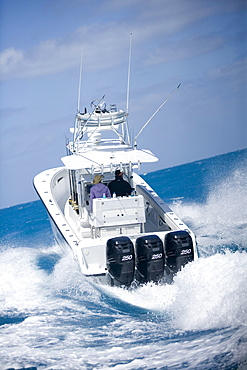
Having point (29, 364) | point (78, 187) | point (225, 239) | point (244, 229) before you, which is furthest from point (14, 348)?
point (244, 229)

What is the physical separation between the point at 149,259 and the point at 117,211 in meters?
0.92

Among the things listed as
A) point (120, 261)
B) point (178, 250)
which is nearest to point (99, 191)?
point (120, 261)

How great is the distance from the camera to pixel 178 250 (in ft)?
19.2

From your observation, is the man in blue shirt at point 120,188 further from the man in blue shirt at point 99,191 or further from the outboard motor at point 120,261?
the outboard motor at point 120,261

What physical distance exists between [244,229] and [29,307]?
4.79 metres

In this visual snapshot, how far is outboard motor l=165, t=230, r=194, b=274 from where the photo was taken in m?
5.86

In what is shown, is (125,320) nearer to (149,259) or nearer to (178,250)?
(149,259)

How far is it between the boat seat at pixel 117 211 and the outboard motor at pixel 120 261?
0.63 m

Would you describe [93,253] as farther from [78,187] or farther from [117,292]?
[78,187]

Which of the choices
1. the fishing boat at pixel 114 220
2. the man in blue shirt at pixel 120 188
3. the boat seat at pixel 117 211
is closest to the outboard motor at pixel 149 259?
the fishing boat at pixel 114 220

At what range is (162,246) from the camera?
19.1 ft

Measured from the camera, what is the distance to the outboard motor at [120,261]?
224 inches

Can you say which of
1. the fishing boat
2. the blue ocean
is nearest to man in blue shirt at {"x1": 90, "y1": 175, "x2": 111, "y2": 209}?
the fishing boat

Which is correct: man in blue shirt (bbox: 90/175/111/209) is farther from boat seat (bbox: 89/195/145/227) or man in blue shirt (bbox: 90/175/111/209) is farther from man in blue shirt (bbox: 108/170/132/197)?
boat seat (bbox: 89/195/145/227)
